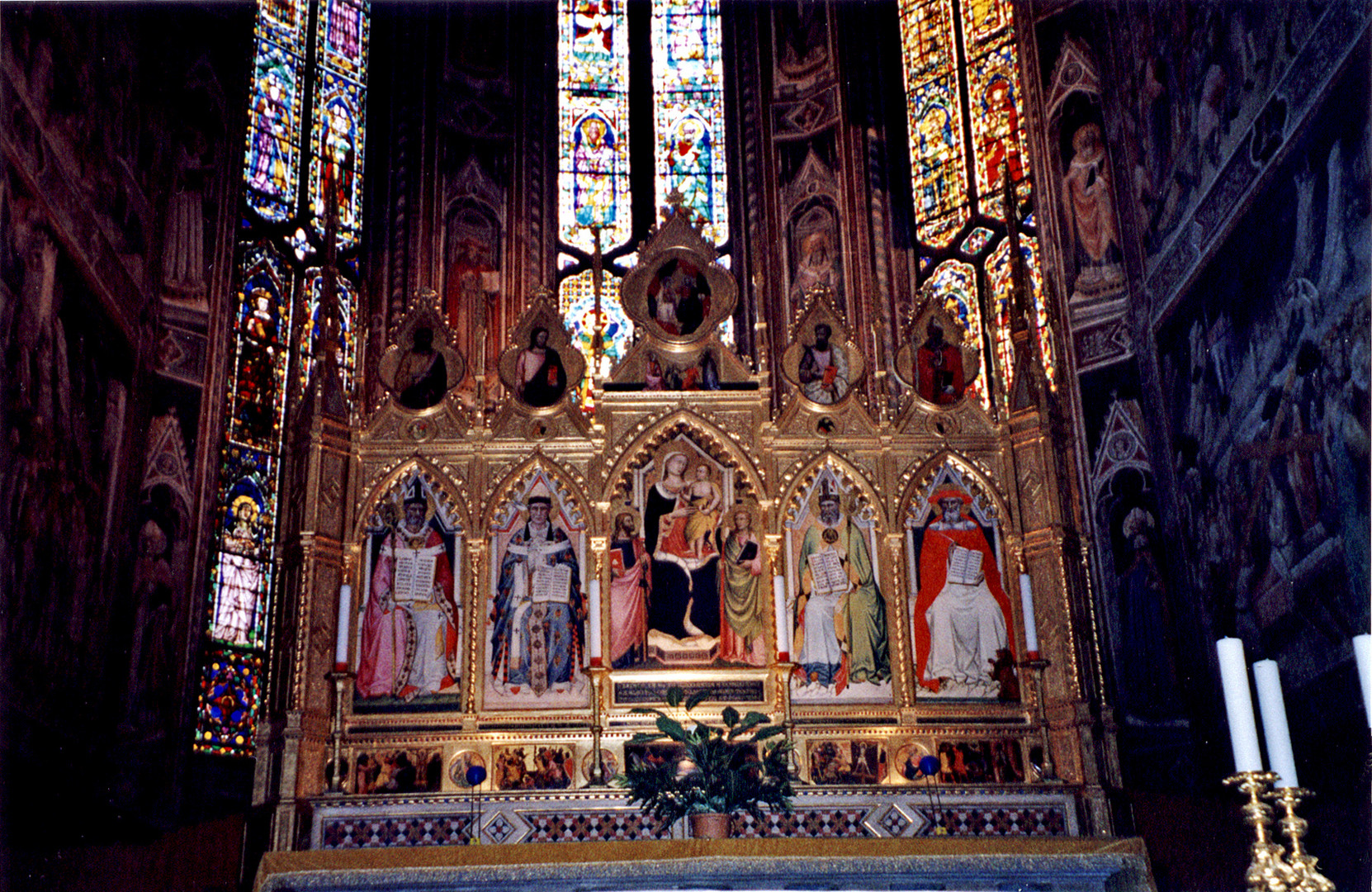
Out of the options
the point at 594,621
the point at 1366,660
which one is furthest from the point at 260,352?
the point at 1366,660

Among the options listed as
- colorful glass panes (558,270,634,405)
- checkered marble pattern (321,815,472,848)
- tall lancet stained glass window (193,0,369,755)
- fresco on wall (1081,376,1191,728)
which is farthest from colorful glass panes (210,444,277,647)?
fresco on wall (1081,376,1191,728)

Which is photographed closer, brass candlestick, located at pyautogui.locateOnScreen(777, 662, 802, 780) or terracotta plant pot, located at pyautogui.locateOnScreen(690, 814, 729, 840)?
terracotta plant pot, located at pyautogui.locateOnScreen(690, 814, 729, 840)

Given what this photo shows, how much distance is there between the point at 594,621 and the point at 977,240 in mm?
9010

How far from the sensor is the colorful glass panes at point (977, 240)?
1550cm

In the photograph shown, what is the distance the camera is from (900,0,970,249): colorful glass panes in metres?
16.0

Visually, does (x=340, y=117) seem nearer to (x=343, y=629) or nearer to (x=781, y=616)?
(x=343, y=629)

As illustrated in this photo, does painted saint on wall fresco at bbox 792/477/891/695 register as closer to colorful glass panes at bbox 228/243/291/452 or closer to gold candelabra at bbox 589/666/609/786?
gold candelabra at bbox 589/666/609/786

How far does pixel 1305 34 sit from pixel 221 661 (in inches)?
397

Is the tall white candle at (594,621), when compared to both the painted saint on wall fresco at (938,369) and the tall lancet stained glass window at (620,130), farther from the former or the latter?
the tall lancet stained glass window at (620,130)

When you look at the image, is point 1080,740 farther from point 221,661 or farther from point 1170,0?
point 221,661

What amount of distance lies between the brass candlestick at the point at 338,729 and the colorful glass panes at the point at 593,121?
9.98m

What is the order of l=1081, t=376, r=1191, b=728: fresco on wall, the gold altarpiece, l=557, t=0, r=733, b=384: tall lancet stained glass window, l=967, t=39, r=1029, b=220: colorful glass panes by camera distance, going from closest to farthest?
1. the gold altarpiece
2. l=1081, t=376, r=1191, b=728: fresco on wall
3. l=967, t=39, r=1029, b=220: colorful glass panes
4. l=557, t=0, r=733, b=384: tall lancet stained glass window

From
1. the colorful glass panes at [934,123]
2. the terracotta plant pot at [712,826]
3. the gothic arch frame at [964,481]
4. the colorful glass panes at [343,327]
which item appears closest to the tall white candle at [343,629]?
the terracotta plant pot at [712,826]

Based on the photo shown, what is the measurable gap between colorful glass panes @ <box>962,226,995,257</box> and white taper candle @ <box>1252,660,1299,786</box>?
11.1m
